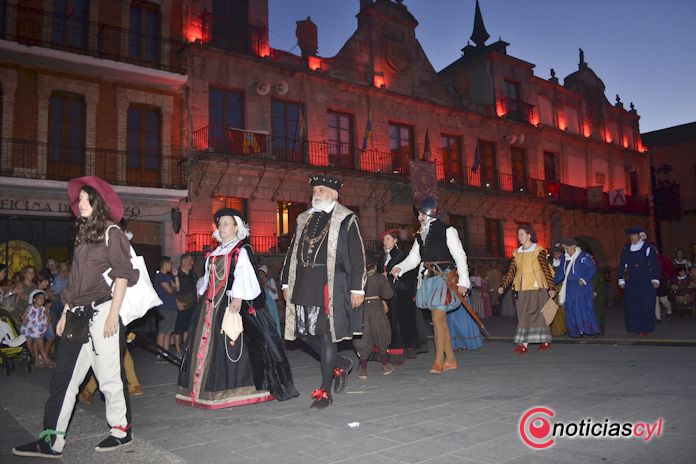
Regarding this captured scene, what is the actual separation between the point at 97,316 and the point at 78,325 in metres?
0.13

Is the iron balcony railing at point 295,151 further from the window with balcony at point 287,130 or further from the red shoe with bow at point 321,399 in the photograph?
the red shoe with bow at point 321,399

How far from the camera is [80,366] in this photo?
12.9 ft

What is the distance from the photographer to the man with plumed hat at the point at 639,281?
10.0 meters

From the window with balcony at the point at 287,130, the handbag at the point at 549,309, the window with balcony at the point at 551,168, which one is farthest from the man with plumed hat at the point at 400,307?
the window with balcony at the point at 551,168

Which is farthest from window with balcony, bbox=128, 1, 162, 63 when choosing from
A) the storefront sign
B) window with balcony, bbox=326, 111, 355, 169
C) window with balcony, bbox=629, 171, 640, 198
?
window with balcony, bbox=629, 171, 640, 198

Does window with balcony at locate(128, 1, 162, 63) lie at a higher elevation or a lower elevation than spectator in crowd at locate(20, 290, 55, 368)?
higher

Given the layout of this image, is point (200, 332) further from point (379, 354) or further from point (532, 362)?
point (532, 362)

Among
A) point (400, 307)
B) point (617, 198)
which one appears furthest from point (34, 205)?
point (617, 198)

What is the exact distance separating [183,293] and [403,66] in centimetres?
1790

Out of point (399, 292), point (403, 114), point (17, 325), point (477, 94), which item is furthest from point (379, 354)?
point (477, 94)

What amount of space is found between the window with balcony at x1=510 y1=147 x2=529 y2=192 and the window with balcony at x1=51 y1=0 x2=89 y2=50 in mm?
19942

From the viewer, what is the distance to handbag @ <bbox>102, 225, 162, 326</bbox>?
3992mm

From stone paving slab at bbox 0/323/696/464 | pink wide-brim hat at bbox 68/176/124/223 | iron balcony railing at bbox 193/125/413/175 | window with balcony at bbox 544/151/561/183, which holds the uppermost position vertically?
window with balcony at bbox 544/151/561/183

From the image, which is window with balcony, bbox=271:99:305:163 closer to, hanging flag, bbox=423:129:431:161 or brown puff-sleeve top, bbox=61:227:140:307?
hanging flag, bbox=423:129:431:161
